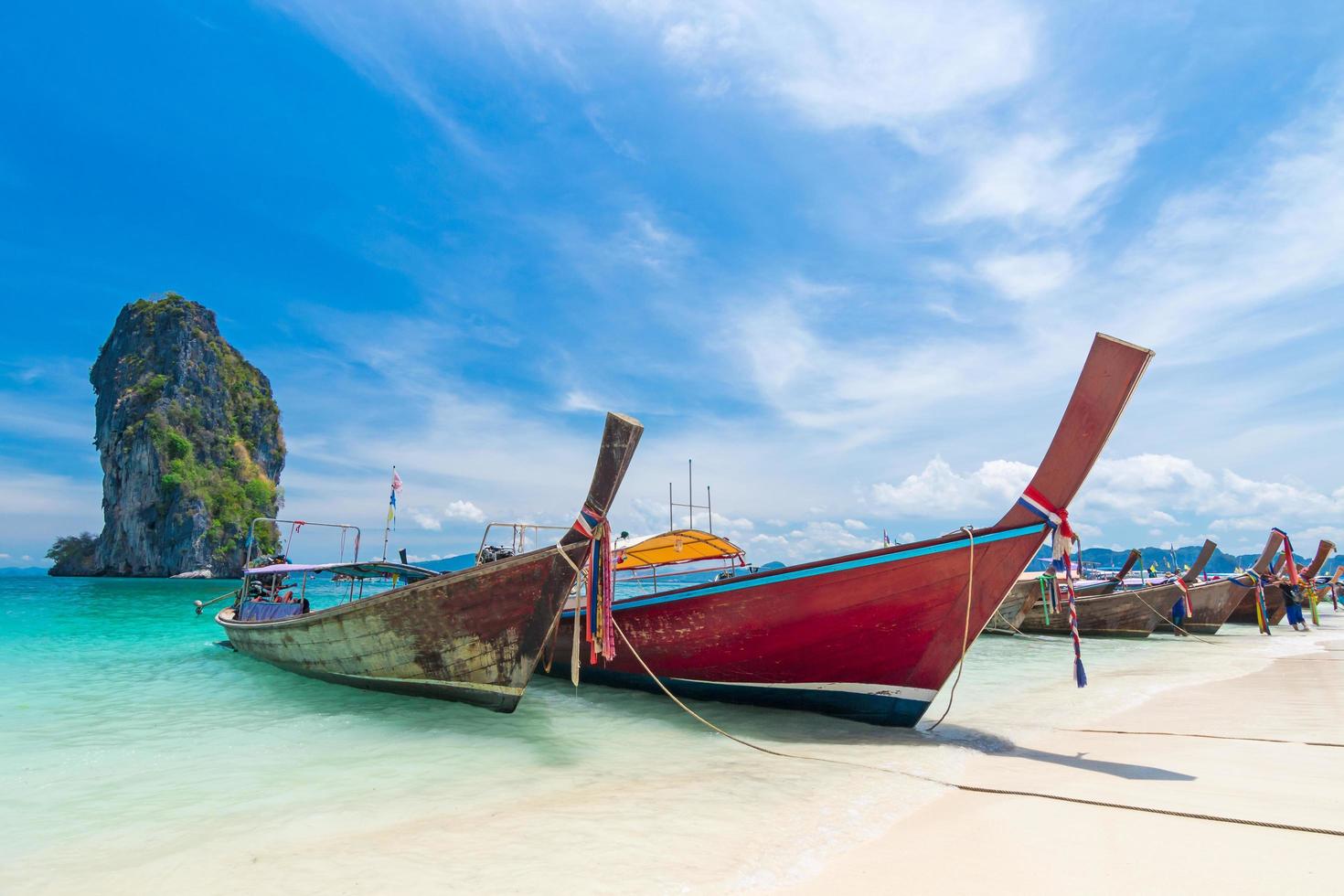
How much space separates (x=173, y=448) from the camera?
221ft

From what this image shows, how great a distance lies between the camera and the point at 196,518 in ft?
221

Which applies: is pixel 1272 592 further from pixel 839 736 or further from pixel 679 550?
pixel 839 736

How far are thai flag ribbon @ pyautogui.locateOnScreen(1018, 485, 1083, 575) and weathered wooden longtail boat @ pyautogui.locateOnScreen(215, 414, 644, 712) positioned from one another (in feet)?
12.2

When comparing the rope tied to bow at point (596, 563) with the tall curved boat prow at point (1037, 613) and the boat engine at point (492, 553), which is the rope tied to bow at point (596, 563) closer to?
the boat engine at point (492, 553)

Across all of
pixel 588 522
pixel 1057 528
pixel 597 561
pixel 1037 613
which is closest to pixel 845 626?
pixel 1057 528

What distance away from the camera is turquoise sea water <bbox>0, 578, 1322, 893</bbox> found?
3.66 m

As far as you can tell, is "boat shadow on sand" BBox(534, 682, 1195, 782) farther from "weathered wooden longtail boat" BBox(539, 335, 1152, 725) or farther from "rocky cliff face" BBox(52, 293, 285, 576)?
"rocky cliff face" BBox(52, 293, 285, 576)

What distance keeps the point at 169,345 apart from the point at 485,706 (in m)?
87.5

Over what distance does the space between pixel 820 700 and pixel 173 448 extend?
82009mm

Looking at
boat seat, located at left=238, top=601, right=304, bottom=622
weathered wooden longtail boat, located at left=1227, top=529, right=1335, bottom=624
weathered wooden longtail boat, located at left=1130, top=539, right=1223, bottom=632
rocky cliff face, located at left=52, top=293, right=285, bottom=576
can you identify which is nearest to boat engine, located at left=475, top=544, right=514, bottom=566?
boat seat, located at left=238, top=601, right=304, bottom=622

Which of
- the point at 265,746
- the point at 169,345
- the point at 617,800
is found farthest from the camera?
the point at 169,345

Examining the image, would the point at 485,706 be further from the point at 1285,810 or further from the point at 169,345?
the point at 169,345

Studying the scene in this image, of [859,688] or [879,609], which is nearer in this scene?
[879,609]

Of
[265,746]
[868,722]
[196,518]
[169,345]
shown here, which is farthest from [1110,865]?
[169,345]
